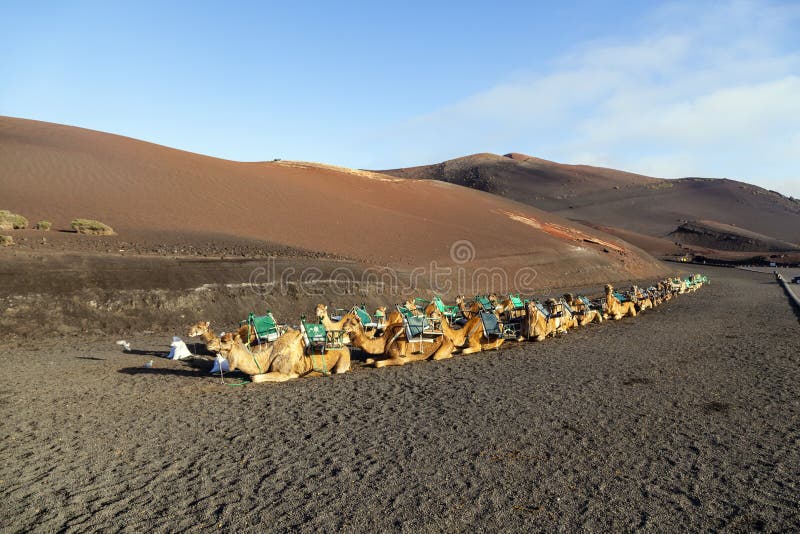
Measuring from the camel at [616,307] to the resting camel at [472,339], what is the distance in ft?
25.8

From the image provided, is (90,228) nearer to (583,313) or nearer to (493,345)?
(493,345)

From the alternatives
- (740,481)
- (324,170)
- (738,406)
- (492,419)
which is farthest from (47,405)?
(324,170)

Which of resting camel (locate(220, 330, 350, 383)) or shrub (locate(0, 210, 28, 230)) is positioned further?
shrub (locate(0, 210, 28, 230))

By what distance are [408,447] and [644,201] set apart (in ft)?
448

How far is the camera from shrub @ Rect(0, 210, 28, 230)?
23.7 metres

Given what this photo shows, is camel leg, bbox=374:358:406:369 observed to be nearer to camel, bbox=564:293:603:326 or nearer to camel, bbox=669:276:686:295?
camel, bbox=564:293:603:326

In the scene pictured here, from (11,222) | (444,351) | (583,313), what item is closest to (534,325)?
(444,351)

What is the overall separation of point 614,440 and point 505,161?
525 ft

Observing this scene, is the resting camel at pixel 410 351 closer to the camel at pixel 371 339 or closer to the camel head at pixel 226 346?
the camel at pixel 371 339

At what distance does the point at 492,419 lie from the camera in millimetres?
8445

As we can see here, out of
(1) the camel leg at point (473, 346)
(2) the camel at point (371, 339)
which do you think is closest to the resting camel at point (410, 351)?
(2) the camel at point (371, 339)

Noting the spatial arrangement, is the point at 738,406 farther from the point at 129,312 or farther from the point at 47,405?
the point at 129,312

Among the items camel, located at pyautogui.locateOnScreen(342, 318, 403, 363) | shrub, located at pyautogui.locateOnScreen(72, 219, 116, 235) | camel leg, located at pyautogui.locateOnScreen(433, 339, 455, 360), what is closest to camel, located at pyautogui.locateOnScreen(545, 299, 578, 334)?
camel leg, located at pyautogui.locateOnScreen(433, 339, 455, 360)

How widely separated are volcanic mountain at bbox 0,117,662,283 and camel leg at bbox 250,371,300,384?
56.2ft
